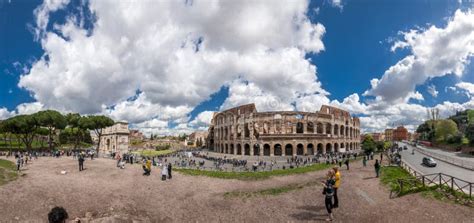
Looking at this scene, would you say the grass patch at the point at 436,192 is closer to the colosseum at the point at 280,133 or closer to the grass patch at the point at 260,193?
the grass patch at the point at 260,193

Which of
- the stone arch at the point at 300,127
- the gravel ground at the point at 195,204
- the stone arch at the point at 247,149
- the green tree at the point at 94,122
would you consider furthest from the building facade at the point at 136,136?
the gravel ground at the point at 195,204

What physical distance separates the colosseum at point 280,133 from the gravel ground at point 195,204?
109 feet

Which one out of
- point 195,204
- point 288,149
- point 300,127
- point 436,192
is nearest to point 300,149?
point 288,149

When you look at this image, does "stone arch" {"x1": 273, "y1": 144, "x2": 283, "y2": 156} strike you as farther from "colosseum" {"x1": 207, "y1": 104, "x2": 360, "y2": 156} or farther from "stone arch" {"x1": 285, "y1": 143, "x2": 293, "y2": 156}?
"stone arch" {"x1": 285, "y1": 143, "x2": 293, "y2": 156}

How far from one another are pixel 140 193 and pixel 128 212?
2.90 metres

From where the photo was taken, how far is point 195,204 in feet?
40.6

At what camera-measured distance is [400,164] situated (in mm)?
24703

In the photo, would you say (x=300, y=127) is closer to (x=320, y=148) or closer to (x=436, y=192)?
(x=320, y=148)

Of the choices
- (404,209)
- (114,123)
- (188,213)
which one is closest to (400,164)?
(404,209)

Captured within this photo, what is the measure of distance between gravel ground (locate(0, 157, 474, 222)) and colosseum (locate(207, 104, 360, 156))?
109ft

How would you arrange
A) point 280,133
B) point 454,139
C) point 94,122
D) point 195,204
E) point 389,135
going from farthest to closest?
point 389,135, point 454,139, point 280,133, point 94,122, point 195,204

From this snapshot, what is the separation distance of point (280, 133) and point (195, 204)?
39509mm

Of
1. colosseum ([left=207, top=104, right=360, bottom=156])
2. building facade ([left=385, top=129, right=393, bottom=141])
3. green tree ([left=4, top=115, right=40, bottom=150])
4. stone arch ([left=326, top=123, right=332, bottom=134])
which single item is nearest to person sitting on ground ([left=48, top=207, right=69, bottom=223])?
colosseum ([left=207, top=104, right=360, bottom=156])

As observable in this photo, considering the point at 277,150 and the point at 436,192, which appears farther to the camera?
the point at 277,150
